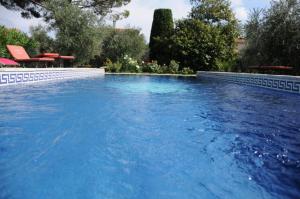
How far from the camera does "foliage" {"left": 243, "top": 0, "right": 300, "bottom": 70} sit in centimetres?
1630

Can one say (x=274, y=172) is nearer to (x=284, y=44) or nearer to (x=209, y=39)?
(x=284, y=44)

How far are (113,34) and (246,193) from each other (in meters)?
29.1

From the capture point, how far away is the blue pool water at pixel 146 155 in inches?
113

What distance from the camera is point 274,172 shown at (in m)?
3.32

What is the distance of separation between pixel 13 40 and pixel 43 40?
482 centimetres

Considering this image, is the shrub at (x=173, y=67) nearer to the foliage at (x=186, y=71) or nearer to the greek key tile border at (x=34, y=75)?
the foliage at (x=186, y=71)

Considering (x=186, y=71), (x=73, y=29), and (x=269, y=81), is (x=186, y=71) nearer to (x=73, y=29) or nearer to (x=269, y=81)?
(x=73, y=29)

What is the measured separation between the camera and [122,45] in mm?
30734

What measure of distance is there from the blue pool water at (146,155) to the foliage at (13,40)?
13.5 m

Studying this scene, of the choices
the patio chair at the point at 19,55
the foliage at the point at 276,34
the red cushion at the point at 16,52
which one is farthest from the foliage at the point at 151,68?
the red cushion at the point at 16,52

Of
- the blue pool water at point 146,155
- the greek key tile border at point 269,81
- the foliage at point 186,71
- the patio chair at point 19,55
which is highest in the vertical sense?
the patio chair at point 19,55

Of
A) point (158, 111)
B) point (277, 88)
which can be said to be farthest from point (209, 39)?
point (158, 111)

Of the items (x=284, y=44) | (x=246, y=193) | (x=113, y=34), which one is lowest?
(x=246, y=193)

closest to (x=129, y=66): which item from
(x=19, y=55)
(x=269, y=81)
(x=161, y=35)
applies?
(x=161, y=35)
